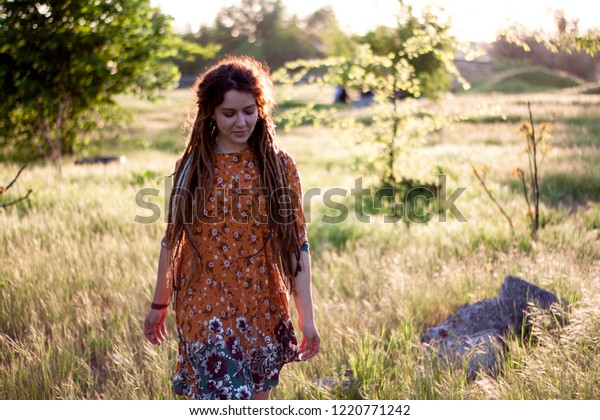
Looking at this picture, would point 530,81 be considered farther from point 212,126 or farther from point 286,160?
point 212,126

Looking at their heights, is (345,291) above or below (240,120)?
below

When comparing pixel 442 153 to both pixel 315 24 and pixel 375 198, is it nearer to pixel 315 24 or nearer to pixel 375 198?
pixel 375 198

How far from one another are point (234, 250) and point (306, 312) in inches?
15.6

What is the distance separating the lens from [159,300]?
2.36 metres

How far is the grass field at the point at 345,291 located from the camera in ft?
9.49

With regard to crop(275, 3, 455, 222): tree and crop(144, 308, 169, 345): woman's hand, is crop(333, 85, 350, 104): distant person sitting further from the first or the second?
crop(144, 308, 169, 345): woman's hand

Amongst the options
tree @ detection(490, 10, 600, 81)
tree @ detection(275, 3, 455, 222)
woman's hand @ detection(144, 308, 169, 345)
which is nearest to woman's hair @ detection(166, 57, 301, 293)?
woman's hand @ detection(144, 308, 169, 345)

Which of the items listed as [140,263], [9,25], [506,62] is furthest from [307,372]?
[506,62]

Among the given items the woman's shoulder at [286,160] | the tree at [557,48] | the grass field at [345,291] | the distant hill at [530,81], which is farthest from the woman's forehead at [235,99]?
the distant hill at [530,81]

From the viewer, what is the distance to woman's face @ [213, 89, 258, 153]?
2.18m

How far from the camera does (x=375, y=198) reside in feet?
25.7

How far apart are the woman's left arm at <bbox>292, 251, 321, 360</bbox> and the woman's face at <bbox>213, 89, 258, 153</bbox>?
0.56m

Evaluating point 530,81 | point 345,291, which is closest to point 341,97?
point 530,81

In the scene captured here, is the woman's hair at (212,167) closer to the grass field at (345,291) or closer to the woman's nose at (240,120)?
the woman's nose at (240,120)
